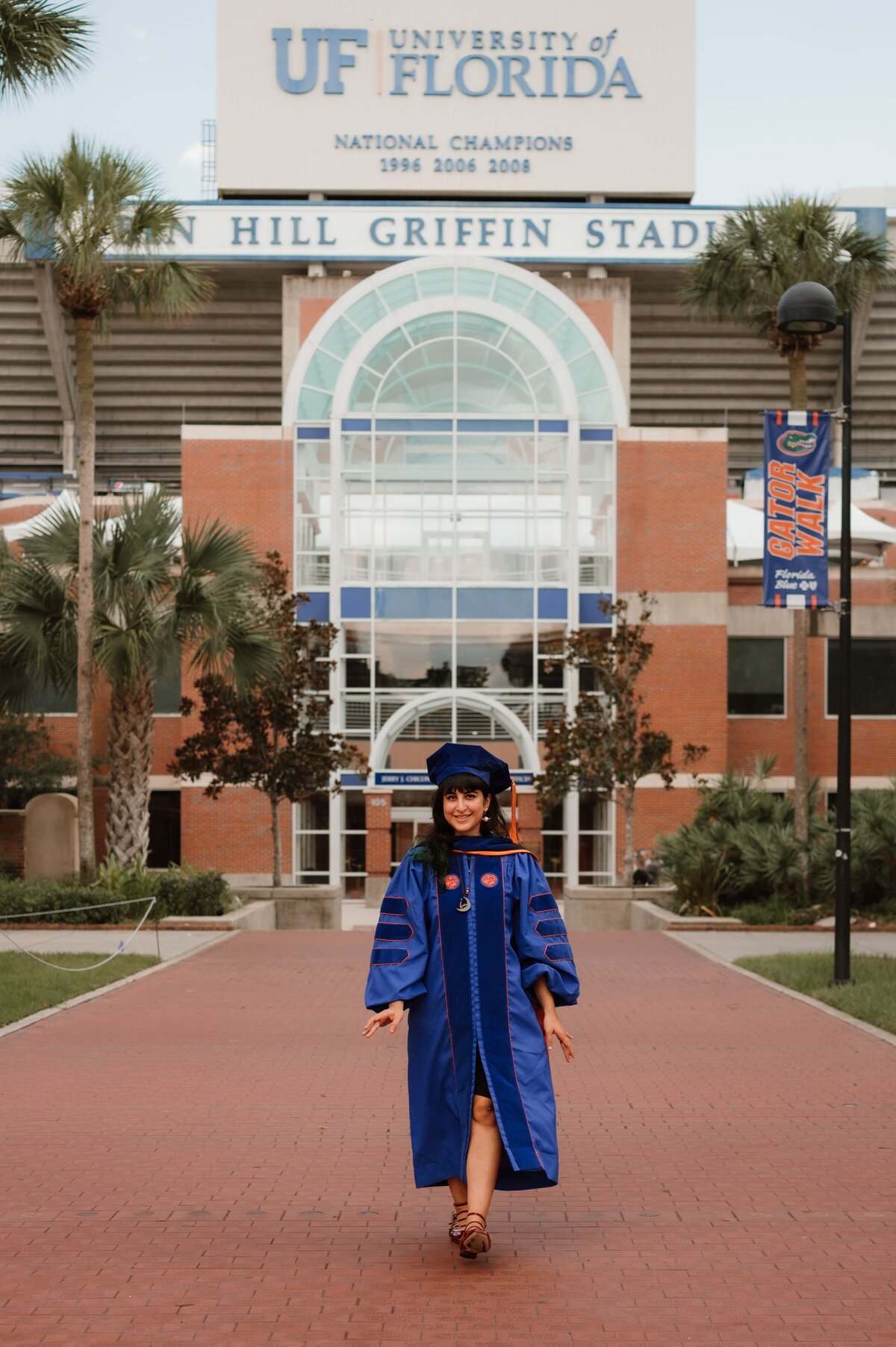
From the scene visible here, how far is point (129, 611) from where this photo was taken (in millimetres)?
24250

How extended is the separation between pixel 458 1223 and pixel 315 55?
159ft

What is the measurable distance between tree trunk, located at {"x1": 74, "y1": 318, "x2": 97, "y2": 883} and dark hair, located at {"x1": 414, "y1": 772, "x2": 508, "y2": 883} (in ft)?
56.1

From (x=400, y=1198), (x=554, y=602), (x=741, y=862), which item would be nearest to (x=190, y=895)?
(x=741, y=862)

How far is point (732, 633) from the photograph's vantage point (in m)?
41.5

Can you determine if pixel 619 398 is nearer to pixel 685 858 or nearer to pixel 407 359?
pixel 407 359

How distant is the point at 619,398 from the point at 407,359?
16.5 feet

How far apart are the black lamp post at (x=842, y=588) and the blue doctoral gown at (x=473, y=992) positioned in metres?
8.57

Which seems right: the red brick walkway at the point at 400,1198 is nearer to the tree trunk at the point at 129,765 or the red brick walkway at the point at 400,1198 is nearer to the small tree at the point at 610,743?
the tree trunk at the point at 129,765

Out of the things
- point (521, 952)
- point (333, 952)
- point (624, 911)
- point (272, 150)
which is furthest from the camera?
point (272, 150)

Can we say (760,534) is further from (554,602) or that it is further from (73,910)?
(73,910)

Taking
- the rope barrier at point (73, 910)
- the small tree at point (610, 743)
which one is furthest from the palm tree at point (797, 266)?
the rope barrier at point (73, 910)

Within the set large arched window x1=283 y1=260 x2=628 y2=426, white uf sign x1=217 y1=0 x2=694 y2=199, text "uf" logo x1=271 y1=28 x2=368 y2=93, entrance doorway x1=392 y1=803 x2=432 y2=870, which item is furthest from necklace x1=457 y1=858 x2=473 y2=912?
text "uf" logo x1=271 y1=28 x2=368 y2=93

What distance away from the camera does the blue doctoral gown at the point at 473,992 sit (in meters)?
5.88

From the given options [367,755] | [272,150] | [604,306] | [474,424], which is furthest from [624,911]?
[272,150]
